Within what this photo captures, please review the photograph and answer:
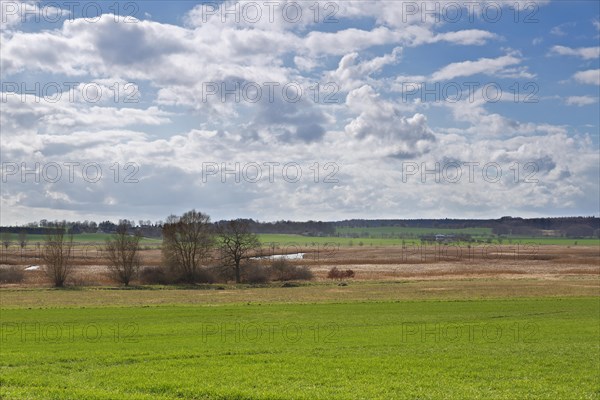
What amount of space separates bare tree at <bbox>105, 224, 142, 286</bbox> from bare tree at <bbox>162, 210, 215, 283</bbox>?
4860 millimetres

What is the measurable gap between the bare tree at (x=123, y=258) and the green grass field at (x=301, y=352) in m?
40.7

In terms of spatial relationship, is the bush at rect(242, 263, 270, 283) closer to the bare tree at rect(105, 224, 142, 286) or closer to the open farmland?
the bare tree at rect(105, 224, 142, 286)

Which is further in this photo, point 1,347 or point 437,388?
point 1,347

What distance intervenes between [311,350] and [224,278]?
70.0 m

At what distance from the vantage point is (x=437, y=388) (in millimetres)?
19359

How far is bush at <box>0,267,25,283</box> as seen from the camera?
8606 cm

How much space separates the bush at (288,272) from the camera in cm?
9412

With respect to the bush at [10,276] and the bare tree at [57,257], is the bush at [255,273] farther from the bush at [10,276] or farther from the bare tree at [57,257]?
the bush at [10,276]

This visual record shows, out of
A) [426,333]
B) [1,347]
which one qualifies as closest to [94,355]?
[1,347]

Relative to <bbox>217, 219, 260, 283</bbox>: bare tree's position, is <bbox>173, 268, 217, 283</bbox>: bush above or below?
below

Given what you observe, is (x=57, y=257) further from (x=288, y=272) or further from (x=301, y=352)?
(x=301, y=352)

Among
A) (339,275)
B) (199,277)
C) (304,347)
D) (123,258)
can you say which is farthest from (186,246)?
(304,347)

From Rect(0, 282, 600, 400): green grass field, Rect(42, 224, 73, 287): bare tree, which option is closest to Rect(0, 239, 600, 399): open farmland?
Rect(0, 282, 600, 400): green grass field

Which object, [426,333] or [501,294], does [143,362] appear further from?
[501,294]
